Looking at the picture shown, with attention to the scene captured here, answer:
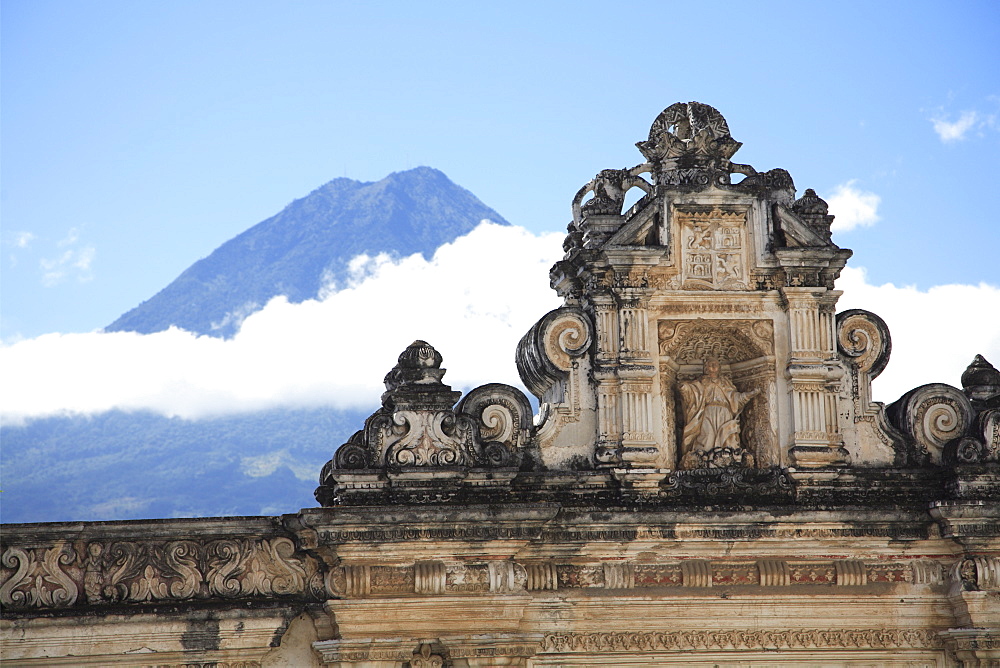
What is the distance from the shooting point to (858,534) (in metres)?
12.3

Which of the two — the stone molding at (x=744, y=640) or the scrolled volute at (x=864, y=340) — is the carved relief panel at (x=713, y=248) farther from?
the stone molding at (x=744, y=640)

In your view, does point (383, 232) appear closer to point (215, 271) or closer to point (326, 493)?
point (215, 271)

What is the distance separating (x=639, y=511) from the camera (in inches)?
469

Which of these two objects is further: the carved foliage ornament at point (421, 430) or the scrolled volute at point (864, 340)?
the scrolled volute at point (864, 340)

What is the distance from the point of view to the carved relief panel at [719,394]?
12797mm

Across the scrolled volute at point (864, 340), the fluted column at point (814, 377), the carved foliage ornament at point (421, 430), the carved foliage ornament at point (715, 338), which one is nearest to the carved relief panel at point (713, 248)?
the carved foliage ornament at point (715, 338)

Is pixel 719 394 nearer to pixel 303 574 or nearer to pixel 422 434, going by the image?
pixel 422 434

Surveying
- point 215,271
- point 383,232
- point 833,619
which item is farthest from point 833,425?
point 215,271

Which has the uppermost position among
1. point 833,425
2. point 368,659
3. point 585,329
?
point 585,329

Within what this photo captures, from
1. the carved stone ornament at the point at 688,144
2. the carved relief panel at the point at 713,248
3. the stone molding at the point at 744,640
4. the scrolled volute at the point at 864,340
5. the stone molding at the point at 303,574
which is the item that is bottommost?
the stone molding at the point at 744,640

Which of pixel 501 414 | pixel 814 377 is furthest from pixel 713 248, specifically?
pixel 501 414

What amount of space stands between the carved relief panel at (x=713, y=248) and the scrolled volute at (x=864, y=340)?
1112mm

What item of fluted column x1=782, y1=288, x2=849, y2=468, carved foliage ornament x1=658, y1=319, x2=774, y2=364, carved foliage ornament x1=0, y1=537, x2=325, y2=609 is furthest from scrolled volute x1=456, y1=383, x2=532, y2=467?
fluted column x1=782, y1=288, x2=849, y2=468

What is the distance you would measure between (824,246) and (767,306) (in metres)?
0.84
